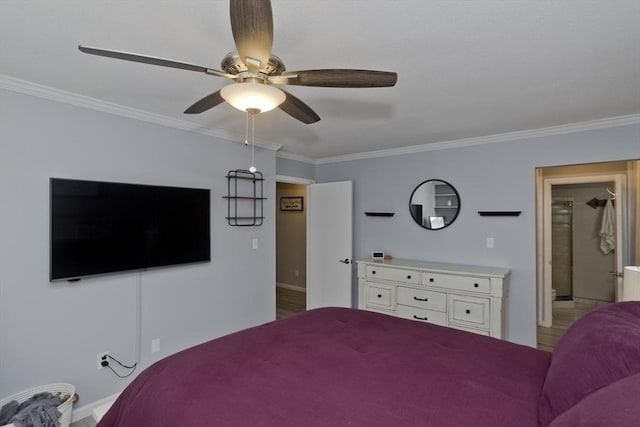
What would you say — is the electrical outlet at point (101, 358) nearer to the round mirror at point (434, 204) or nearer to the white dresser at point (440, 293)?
the white dresser at point (440, 293)

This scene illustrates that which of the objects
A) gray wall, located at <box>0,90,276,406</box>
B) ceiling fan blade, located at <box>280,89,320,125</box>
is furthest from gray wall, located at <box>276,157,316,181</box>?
ceiling fan blade, located at <box>280,89,320,125</box>

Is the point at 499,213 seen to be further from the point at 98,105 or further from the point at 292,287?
the point at 292,287

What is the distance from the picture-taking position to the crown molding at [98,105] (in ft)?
6.95

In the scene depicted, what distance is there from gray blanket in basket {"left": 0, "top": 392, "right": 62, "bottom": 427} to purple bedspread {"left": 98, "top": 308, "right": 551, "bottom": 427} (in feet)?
2.66

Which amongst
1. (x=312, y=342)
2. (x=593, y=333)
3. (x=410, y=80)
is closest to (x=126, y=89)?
(x=410, y=80)

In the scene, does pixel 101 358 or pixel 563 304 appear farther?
pixel 563 304

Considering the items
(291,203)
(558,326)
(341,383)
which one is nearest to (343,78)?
(341,383)

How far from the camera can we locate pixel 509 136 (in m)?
3.36

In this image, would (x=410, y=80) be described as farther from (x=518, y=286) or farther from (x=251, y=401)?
(x=518, y=286)

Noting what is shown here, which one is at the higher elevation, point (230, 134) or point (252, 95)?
point (230, 134)

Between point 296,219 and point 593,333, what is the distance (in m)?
5.36

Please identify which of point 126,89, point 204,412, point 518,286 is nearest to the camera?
point 204,412

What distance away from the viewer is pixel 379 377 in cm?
134

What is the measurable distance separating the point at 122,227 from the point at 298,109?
5.82 ft
